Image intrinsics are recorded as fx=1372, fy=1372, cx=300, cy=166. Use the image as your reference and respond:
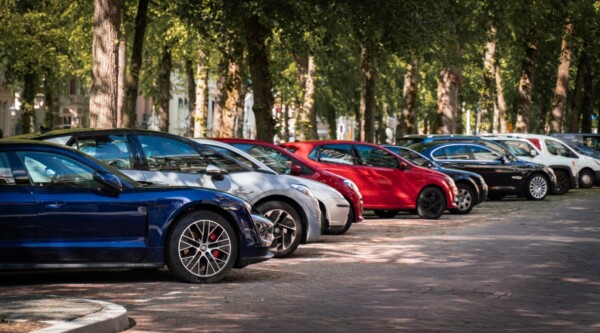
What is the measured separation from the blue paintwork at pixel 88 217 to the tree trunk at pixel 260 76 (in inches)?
770

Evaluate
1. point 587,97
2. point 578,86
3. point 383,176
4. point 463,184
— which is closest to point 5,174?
point 383,176

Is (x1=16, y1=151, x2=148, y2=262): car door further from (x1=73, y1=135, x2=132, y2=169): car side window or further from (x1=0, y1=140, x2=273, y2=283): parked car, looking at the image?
(x1=73, y1=135, x2=132, y2=169): car side window

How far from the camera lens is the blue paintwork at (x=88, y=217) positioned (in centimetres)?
1295

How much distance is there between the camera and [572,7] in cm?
5047

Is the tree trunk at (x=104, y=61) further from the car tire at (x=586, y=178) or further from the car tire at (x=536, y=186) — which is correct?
the car tire at (x=586, y=178)

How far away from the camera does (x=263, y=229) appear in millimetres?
14336

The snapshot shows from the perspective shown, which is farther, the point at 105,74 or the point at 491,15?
the point at 491,15

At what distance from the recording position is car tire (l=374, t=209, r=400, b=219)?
28.5 m

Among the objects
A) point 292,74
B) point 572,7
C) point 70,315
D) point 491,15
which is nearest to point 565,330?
point 70,315

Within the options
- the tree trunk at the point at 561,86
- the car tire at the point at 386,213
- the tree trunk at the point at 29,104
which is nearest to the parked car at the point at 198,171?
the car tire at the point at 386,213

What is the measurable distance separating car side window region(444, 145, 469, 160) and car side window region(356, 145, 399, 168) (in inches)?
288

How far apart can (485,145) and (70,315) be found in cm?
2676

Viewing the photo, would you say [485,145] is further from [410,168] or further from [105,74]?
[105,74]

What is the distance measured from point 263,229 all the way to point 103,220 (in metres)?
1.90
